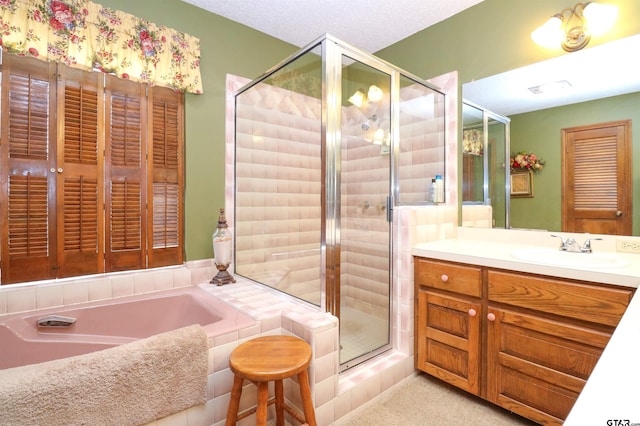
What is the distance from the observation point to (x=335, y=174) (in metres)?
1.75

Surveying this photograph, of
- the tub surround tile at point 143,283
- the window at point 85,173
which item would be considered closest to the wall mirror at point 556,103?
the window at point 85,173

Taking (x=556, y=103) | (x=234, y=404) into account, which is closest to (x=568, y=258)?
(x=556, y=103)

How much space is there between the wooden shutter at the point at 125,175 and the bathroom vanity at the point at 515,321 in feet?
6.25

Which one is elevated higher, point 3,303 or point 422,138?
point 422,138

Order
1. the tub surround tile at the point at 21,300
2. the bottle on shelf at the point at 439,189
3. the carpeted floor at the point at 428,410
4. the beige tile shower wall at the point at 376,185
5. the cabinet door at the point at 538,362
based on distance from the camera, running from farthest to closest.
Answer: the bottle on shelf at the point at 439,189
the beige tile shower wall at the point at 376,185
the tub surround tile at the point at 21,300
the carpeted floor at the point at 428,410
the cabinet door at the point at 538,362

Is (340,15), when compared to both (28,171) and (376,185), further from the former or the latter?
(28,171)

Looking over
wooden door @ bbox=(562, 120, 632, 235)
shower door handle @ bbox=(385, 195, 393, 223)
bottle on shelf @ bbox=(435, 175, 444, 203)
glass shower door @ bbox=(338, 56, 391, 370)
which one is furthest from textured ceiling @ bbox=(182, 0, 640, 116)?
shower door handle @ bbox=(385, 195, 393, 223)

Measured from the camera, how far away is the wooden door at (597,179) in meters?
1.68

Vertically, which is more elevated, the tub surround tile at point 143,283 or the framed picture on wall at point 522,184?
the framed picture on wall at point 522,184

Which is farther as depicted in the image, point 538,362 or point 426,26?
point 426,26

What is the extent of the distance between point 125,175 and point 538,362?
8.54 feet

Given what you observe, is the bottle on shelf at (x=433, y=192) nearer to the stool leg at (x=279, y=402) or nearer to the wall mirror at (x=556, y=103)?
the wall mirror at (x=556, y=103)

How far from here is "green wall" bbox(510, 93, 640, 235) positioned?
5.47ft

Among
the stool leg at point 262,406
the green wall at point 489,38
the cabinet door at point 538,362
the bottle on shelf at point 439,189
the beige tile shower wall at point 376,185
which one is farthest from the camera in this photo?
the bottle on shelf at point 439,189
